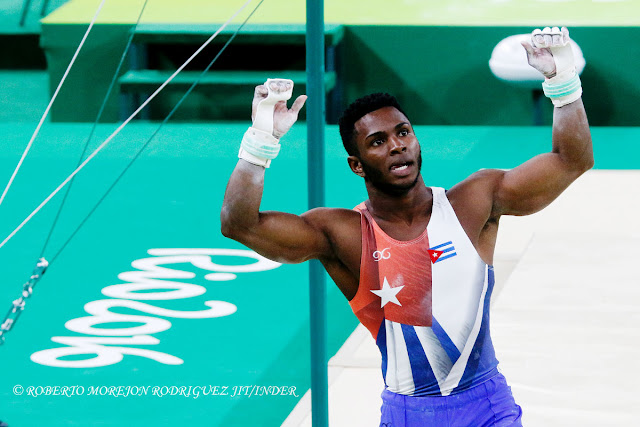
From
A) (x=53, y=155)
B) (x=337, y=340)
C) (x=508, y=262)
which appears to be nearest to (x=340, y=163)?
(x=53, y=155)

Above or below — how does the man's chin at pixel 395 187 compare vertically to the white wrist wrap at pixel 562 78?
below

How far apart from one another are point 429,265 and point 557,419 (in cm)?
171

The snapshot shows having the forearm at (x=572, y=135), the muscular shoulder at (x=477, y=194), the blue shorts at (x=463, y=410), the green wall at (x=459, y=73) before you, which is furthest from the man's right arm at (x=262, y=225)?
the green wall at (x=459, y=73)

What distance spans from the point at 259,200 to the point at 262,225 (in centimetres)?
8

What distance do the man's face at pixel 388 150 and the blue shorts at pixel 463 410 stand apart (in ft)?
1.86

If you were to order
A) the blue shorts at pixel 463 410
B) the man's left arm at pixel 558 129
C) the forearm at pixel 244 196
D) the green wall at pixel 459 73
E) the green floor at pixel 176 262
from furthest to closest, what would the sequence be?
the green wall at pixel 459 73
the green floor at pixel 176 262
the blue shorts at pixel 463 410
the man's left arm at pixel 558 129
the forearm at pixel 244 196

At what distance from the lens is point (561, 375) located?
483 centimetres

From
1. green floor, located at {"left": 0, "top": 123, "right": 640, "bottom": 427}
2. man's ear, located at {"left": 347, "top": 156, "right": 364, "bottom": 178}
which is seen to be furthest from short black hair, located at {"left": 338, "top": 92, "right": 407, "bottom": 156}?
green floor, located at {"left": 0, "top": 123, "right": 640, "bottom": 427}

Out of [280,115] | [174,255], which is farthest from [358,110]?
[174,255]

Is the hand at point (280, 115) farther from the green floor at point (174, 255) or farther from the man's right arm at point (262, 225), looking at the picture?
the green floor at point (174, 255)

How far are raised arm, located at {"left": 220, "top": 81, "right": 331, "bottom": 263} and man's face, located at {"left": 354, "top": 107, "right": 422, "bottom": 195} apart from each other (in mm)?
224

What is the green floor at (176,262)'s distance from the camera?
193 inches

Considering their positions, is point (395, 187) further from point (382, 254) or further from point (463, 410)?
point (463, 410)

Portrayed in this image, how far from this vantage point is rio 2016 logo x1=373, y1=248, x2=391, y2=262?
297 cm
